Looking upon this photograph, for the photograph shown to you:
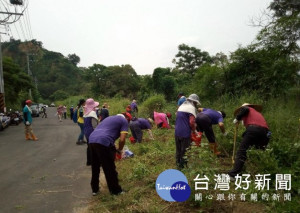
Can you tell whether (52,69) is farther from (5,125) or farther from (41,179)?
(41,179)

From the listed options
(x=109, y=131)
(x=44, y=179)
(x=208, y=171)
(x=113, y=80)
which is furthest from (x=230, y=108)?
(x=113, y=80)

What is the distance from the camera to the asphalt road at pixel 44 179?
4789mm

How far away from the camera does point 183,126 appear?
582 centimetres

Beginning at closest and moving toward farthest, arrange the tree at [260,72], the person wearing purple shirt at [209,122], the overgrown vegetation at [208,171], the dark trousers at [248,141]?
the overgrown vegetation at [208,171] → the dark trousers at [248,141] → the person wearing purple shirt at [209,122] → the tree at [260,72]

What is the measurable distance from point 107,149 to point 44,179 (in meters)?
2.45

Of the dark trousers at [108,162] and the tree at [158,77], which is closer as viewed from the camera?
the dark trousers at [108,162]

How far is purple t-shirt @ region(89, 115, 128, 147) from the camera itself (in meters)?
4.78

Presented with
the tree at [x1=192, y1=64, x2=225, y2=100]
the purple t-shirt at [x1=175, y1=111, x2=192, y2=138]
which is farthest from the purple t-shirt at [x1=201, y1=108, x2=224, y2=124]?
the tree at [x1=192, y1=64, x2=225, y2=100]

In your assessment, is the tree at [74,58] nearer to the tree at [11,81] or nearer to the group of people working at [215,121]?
the tree at [11,81]

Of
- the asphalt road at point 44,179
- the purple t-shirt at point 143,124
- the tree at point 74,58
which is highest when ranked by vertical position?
the tree at point 74,58

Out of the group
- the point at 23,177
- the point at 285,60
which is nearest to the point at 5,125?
the point at 23,177

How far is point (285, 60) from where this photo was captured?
11.4 m

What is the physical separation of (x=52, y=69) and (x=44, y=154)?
2946 inches

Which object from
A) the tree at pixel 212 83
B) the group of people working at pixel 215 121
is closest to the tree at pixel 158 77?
the tree at pixel 212 83
